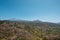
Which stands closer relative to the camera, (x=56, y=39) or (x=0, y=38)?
(x=56, y=39)

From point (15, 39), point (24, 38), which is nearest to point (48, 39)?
point (24, 38)

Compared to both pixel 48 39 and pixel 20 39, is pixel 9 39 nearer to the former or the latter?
pixel 20 39

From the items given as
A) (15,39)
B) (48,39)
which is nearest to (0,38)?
(15,39)

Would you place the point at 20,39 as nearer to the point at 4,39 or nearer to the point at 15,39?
the point at 15,39

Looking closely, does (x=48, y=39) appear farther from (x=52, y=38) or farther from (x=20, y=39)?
(x=20, y=39)

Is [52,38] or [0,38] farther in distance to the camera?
[0,38]

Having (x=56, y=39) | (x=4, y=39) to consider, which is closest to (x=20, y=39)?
(x=4, y=39)

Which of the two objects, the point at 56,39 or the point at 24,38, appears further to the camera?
the point at 24,38
